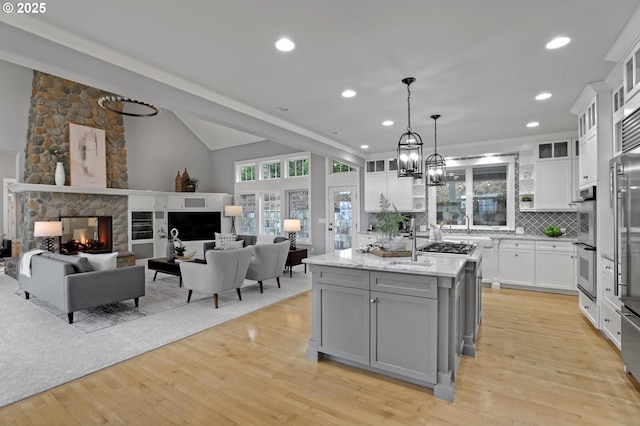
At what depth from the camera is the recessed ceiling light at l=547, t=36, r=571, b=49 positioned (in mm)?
2568

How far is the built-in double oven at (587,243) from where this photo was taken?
3658mm

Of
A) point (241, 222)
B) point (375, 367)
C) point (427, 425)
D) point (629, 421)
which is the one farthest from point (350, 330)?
point (241, 222)

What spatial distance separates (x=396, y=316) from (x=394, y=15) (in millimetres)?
2228

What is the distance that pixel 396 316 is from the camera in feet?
8.25

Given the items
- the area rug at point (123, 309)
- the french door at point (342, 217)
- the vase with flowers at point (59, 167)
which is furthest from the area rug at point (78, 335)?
the french door at point (342, 217)

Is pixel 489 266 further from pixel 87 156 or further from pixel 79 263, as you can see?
pixel 87 156

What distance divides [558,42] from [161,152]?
923 cm

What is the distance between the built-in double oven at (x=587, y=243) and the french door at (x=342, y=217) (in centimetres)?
441

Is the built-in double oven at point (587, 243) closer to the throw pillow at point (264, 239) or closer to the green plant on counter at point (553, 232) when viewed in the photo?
the green plant on counter at point (553, 232)

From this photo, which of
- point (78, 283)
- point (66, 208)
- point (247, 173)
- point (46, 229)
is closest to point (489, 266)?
point (78, 283)

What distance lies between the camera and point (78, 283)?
3.78 m

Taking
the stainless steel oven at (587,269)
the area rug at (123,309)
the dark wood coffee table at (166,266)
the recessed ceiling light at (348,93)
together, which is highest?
the recessed ceiling light at (348,93)

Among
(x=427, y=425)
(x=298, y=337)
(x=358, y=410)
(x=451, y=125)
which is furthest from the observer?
(x=451, y=125)

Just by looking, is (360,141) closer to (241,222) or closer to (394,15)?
(394,15)
